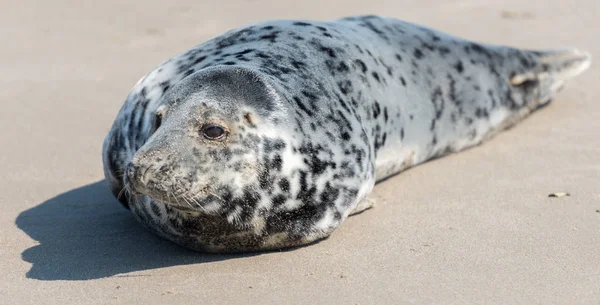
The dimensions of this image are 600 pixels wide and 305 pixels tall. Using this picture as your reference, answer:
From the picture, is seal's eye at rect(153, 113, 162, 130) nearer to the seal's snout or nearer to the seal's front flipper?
the seal's snout

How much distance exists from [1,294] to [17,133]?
78.6 inches

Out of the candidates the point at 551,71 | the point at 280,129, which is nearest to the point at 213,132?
the point at 280,129

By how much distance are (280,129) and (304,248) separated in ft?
1.66

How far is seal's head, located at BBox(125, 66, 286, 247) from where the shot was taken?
3.65 m

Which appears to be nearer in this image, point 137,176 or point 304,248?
point 137,176

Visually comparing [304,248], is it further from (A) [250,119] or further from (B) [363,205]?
(A) [250,119]

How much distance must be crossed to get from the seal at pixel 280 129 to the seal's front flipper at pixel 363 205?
1cm

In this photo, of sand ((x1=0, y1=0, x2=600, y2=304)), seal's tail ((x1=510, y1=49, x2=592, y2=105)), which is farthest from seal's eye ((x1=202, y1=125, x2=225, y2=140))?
seal's tail ((x1=510, y1=49, x2=592, y2=105))

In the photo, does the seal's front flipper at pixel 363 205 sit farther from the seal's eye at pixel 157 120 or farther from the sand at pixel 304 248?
the seal's eye at pixel 157 120

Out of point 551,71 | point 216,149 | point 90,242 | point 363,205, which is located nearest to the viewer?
point 216,149

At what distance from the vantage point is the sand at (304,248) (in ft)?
12.0

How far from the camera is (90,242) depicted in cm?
419

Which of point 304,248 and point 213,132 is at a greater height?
point 213,132

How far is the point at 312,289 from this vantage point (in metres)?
3.65
